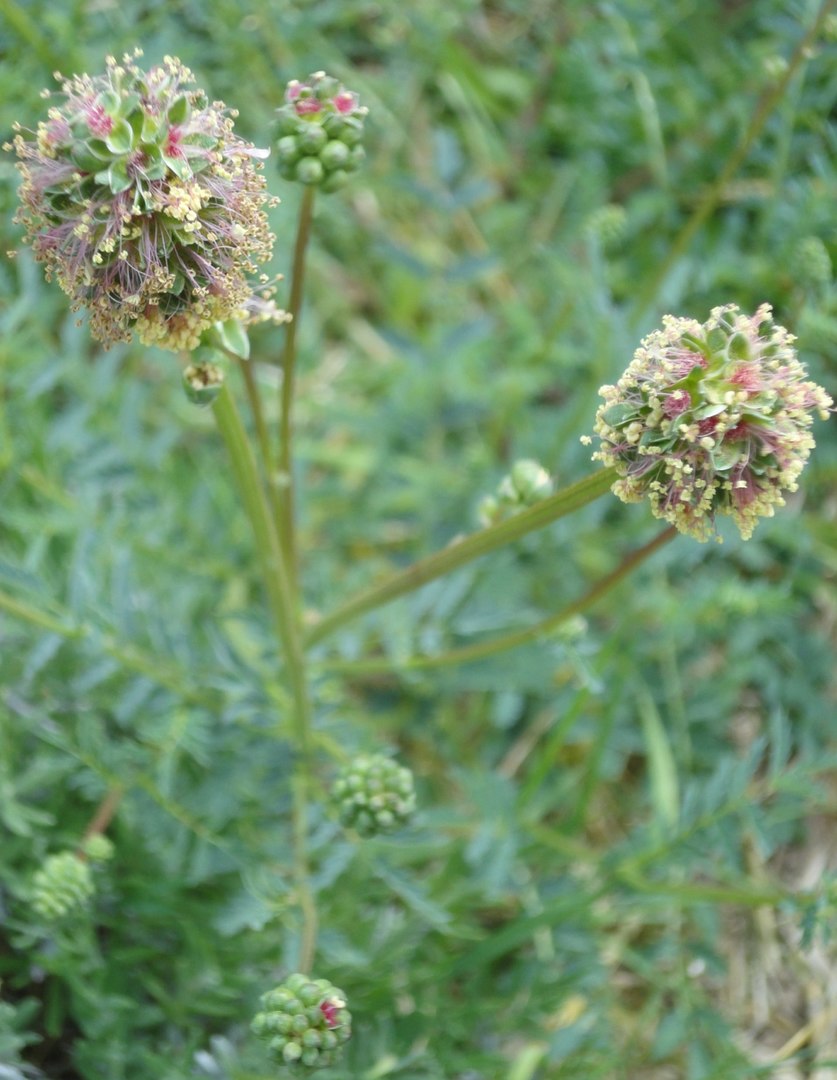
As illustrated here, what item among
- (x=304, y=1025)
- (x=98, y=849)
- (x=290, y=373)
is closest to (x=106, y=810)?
(x=98, y=849)

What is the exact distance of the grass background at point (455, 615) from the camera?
2.68 metres

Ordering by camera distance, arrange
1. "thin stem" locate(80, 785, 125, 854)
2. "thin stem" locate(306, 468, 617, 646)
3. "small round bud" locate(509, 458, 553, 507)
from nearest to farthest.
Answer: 1. "thin stem" locate(306, 468, 617, 646)
2. "small round bud" locate(509, 458, 553, 507)
3. "thin stem" locate(80, 785, 125, 854)

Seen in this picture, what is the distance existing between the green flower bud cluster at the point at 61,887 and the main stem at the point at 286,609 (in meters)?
0.50

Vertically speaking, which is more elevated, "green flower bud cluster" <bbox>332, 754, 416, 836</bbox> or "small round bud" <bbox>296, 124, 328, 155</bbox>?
"small round bud" <bbox>296, 124, 328, 155</bbox>

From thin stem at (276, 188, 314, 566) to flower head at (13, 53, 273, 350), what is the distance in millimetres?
235

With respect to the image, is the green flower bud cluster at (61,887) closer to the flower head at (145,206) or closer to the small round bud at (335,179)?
the flower head at (145,206)

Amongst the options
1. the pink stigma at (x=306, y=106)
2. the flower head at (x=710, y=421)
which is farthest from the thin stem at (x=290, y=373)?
the flower head at (x=710, y=421)

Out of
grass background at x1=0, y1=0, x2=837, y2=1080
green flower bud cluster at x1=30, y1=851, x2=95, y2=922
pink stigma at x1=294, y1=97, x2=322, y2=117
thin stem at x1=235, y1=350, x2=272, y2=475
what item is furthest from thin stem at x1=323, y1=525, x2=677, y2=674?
pink stigma at x1=294, y1=97, x2=322, y2=117

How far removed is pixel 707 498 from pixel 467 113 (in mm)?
3571

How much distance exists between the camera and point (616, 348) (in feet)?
11.2

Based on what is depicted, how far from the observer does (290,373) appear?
7.14 ft

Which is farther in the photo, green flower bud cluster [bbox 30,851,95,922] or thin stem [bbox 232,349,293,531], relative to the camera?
green flower bud cluster [bbox 30,851,95,922]

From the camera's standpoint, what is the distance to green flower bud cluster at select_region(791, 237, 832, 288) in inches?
120

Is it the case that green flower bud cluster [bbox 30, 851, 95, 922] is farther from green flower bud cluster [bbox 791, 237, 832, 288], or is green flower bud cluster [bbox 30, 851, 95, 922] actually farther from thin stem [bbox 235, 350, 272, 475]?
green flower bud cluster [bbox 791, 237, 832, 288]
